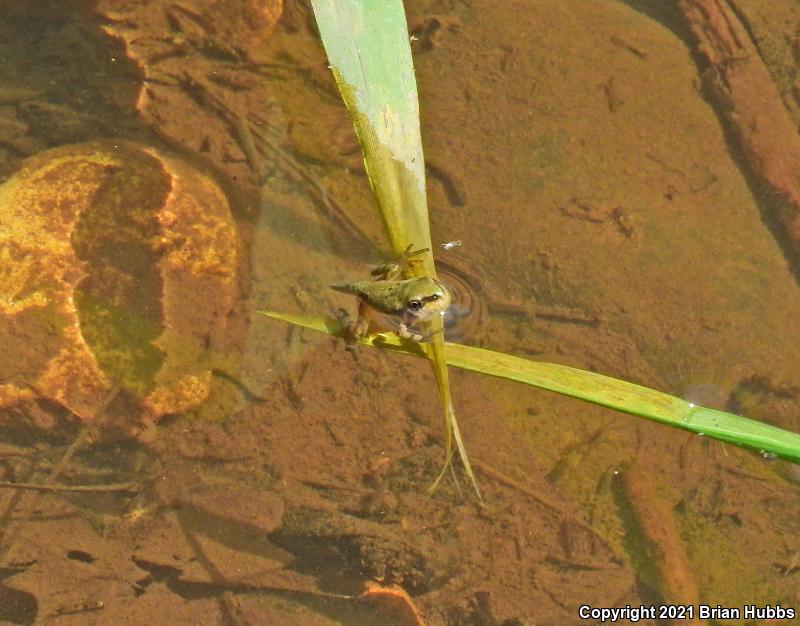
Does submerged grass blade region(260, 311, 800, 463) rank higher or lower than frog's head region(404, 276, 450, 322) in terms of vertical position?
higher

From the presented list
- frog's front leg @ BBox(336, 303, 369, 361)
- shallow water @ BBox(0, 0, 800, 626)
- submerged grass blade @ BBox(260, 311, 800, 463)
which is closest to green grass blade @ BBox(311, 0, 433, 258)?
submerged grass blade @ BBox(260, 311, 800, 463)

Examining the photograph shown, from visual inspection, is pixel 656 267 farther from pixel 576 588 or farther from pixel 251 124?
pixel 251 124

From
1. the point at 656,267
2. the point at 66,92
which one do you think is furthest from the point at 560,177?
the point at 66,92

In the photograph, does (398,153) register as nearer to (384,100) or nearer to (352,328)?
(384,100)

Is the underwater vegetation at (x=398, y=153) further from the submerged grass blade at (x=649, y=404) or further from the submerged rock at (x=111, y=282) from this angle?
the submerged rock at (x=111, y=282)

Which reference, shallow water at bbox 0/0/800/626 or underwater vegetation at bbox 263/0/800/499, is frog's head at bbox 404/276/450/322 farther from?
shallow water at bbox 0/0/800/626

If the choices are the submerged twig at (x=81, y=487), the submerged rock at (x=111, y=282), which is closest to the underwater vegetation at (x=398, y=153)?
the submerged rock at (x=111, y=282)

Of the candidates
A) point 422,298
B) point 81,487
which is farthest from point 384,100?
point 81,487
